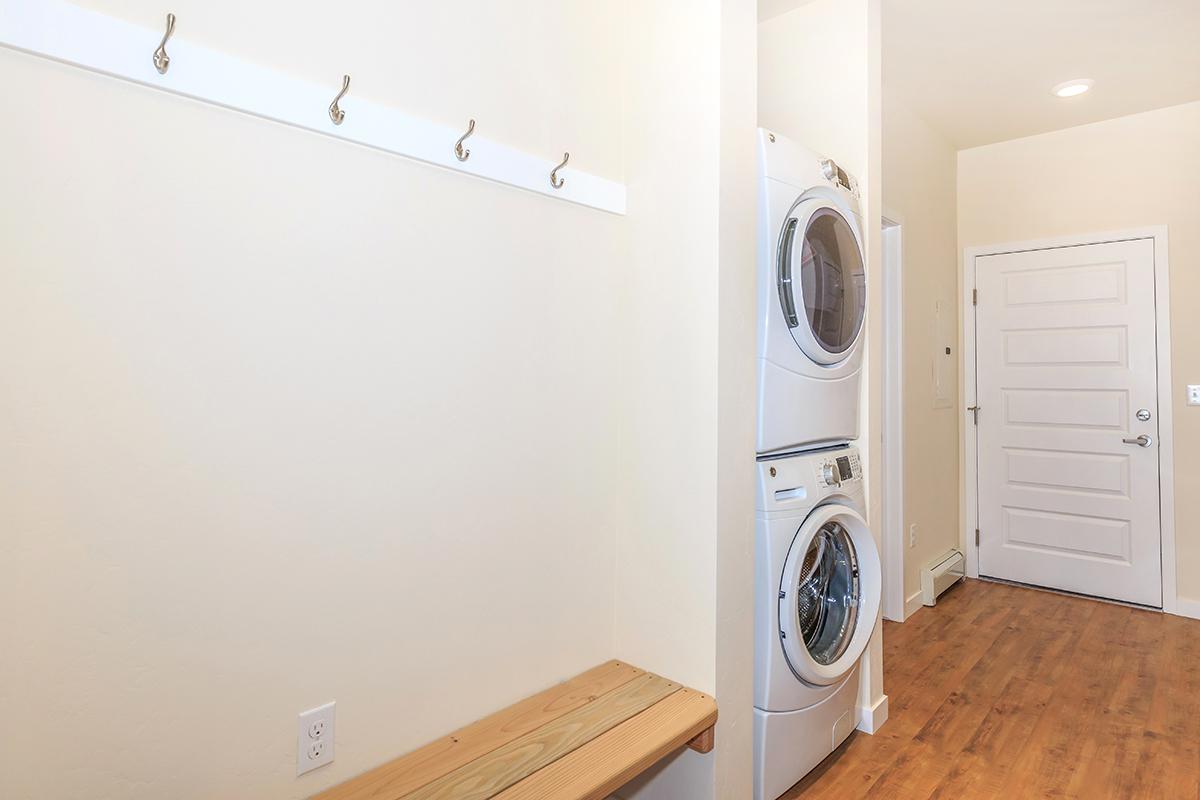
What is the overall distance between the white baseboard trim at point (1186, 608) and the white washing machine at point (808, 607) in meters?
2.57

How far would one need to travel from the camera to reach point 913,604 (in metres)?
3.46

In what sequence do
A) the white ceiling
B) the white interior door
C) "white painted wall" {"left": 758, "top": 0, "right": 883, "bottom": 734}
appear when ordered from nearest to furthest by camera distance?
"white painted wall" {"left": 758, "top": 0, "right": 883, "bottom": 734}, the white ceiling, the white interior door

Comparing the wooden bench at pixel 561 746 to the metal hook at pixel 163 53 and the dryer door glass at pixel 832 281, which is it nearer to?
the dryer door glass at pixel 832 281

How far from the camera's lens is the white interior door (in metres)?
3.55

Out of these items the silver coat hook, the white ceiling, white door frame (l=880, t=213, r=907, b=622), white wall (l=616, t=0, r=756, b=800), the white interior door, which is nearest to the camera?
the silver coat hook

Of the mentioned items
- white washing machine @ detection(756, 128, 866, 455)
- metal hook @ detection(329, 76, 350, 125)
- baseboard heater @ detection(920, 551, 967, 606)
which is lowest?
baseboard heater @ detection(920, 551, 967, 606)

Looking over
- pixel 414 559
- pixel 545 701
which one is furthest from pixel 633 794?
pixel 414 559

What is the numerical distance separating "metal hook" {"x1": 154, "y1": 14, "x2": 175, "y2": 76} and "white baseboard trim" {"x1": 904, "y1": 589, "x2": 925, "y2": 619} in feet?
12.0

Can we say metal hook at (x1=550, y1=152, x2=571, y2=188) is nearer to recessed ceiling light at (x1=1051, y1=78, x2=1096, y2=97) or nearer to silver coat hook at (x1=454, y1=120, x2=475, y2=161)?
silver coat hook at (x1=454, y1=120, x2=475, y2=161)

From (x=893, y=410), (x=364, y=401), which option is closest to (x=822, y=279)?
(x=364, y=401)

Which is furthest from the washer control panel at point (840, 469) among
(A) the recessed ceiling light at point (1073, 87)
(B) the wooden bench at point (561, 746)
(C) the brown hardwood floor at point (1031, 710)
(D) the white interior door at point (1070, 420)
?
(A) the recessed ceiling light at point (1073, 87)

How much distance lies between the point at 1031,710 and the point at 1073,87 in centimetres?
302

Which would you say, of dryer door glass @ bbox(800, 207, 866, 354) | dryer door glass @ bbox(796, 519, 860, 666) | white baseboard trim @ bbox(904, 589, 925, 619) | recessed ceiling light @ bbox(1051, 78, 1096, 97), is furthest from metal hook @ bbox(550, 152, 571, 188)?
recessed ceiling light @ bbox(1051, 78, 1096, 97)

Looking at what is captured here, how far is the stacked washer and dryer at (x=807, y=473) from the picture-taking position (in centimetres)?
175
